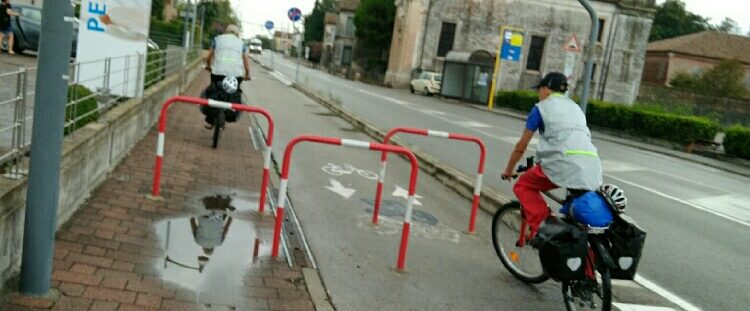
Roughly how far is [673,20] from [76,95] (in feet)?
323

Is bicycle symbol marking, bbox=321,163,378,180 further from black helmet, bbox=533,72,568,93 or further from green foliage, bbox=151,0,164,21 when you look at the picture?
green foliage, bbox=151,0,164,21

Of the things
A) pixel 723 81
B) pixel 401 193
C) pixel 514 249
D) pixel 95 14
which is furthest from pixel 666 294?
pixel 723 81

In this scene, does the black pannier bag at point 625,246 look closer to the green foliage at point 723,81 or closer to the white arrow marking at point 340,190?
the white arrow marking at point 340,190

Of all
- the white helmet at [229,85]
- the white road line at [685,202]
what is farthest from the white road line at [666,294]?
the white helmet at [229,85]

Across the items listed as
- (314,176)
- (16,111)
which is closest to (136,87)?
(314,176)

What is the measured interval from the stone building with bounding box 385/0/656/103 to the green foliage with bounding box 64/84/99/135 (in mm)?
46557

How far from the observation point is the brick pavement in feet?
15.2

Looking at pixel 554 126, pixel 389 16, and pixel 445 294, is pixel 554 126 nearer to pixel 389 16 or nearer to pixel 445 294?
pixel 445 294

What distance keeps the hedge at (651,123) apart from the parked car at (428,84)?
15.9 metres

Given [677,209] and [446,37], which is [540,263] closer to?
[677,209]

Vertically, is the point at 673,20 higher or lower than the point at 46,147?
higher

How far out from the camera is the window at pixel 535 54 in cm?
5319

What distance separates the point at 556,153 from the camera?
5453 mm

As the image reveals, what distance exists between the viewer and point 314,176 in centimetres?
1036
